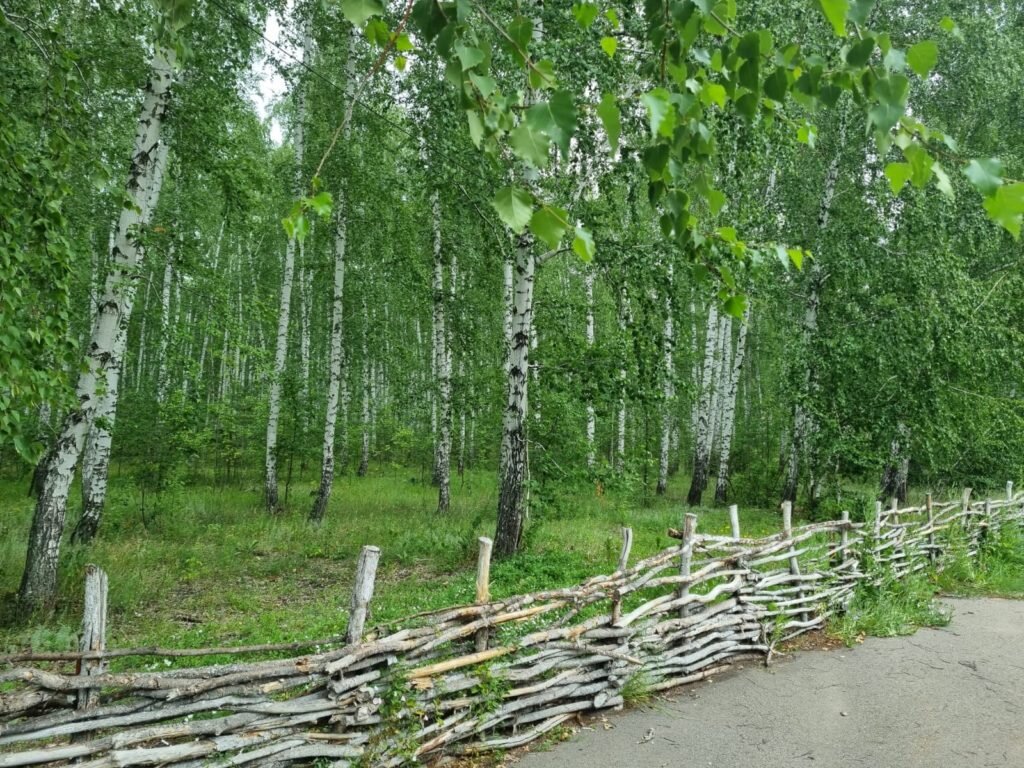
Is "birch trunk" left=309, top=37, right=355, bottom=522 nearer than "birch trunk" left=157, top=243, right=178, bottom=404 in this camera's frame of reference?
No

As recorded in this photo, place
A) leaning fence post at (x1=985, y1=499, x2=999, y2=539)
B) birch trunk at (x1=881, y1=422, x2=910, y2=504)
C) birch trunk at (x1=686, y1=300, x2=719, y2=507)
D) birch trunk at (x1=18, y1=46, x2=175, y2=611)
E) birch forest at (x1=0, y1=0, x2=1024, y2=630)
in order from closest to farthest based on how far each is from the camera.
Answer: birch forest at (x1=0, y1=0, x2=1024, y2=630) → birch trunk at (x1=18, y1=46, x2=175, y2=611) → leaning fence post at (x1=985, y1=499, x2=999, y2=539) → birch trunk at (x1=881, y1=422, x2=910, y2=504) → birch trunk at (x1=686, y1=300, x2=719, y2=507)

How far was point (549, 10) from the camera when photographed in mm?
6223

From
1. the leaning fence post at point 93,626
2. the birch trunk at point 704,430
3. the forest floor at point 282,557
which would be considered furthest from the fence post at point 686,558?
the birch trunk at point 704,430

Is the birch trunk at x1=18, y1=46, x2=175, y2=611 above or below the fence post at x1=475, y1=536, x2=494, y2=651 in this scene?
above

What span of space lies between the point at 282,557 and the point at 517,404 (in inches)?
145

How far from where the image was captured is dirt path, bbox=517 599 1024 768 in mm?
3596

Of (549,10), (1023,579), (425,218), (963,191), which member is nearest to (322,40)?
(425,218)

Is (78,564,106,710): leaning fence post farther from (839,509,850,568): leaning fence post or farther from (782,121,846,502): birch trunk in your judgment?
(782,121,846,502): birch trunk

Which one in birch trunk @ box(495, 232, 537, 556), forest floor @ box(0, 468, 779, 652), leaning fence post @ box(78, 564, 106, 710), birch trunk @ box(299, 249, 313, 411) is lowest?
forest floor @ box(0, 468, 779, 652)

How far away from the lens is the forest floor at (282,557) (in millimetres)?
5410

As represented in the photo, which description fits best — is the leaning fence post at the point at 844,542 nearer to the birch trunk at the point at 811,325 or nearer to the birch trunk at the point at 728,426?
the birch trunk at the point at 811,325

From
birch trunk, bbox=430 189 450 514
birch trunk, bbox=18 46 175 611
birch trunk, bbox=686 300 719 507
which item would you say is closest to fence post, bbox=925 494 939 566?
birch trunk, bbox=686 300 719 507

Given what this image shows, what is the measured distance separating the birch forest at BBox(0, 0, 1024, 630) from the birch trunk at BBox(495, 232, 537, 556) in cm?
3

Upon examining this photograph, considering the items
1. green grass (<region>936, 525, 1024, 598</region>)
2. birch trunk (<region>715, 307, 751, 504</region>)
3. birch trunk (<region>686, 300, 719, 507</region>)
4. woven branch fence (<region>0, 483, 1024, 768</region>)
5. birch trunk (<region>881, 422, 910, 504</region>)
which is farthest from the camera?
→ birch trunk (<region>686, 300, 719, 507</region>)
